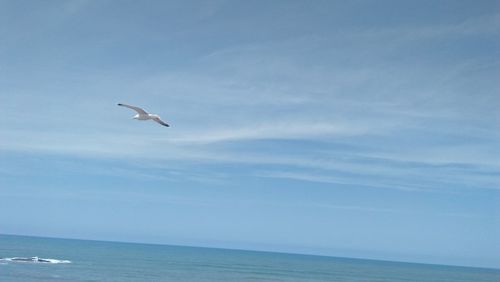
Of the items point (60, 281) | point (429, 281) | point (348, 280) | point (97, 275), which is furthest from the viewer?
point (429, 281)

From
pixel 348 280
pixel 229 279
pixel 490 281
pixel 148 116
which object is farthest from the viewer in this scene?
pixel 490 281

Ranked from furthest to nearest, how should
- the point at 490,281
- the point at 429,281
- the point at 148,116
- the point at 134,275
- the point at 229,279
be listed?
the point at 490,281 < the point at 429,281 < the point at 229,279 < the point at 134,275 < the point at 148,116

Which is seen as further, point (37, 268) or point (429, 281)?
point (429, 281)

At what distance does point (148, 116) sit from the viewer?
55.2ft

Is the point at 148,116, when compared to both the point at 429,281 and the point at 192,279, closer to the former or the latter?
the point at 192,279

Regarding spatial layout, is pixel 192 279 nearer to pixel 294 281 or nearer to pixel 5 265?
pixel 294 281

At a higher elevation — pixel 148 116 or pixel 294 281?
pixel 148 116

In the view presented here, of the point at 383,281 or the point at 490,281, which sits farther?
the point at 490,281

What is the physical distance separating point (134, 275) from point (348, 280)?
39.5 metres

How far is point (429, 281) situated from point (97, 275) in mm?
73979

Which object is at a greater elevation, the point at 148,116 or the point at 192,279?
the point at 148,116

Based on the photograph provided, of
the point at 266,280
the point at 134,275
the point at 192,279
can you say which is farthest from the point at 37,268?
the point at 266,280

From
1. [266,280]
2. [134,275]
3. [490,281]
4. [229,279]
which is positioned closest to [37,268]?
[134,275]

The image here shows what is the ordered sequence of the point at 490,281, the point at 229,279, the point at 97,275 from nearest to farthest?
1. the point at 97,275
2. the point at 229,279
3. the point at 490,281
